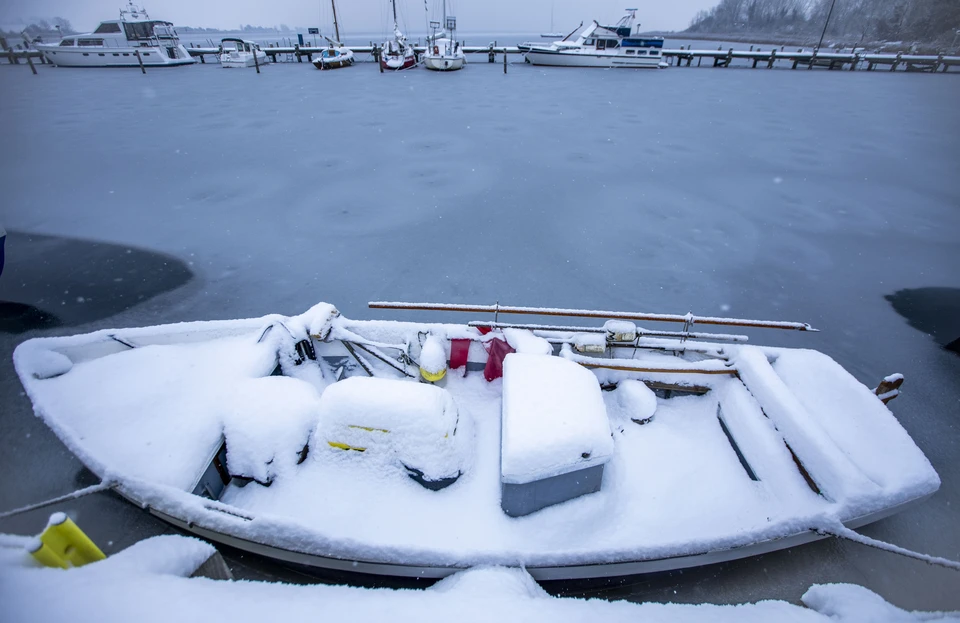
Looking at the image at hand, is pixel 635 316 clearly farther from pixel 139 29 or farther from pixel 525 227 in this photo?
pixel 139 29

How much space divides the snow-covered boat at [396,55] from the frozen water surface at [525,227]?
15529 millimetres

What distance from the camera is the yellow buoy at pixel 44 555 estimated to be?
183 cm

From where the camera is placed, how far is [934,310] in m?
7.33

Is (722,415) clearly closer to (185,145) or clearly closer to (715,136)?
(715,136)

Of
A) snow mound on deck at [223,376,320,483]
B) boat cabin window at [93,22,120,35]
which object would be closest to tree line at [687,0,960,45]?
snow mound on deck at [223,376,320,483]

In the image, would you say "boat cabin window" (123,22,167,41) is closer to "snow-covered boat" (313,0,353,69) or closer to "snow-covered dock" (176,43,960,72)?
"snow-covered dock" (176,43,960,72)

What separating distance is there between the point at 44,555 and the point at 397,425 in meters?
2.16

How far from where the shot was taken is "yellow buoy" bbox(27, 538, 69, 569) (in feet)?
6.00

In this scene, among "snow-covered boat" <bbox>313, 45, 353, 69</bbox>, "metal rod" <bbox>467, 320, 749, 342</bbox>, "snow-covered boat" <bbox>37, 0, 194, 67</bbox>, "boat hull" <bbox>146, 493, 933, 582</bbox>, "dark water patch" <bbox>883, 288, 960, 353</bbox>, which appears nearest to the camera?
"boat hull" <bbox>146, 493, 933, 582</bbox>

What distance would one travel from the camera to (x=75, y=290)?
25.3 feet

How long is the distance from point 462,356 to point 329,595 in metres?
3.05

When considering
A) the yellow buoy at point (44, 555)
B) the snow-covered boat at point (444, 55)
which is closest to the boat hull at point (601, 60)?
the snow-covered boat at point (444, 55)

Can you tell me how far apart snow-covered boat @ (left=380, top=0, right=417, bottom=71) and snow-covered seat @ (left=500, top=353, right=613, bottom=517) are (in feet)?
113

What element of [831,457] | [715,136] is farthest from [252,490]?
[715,136]
